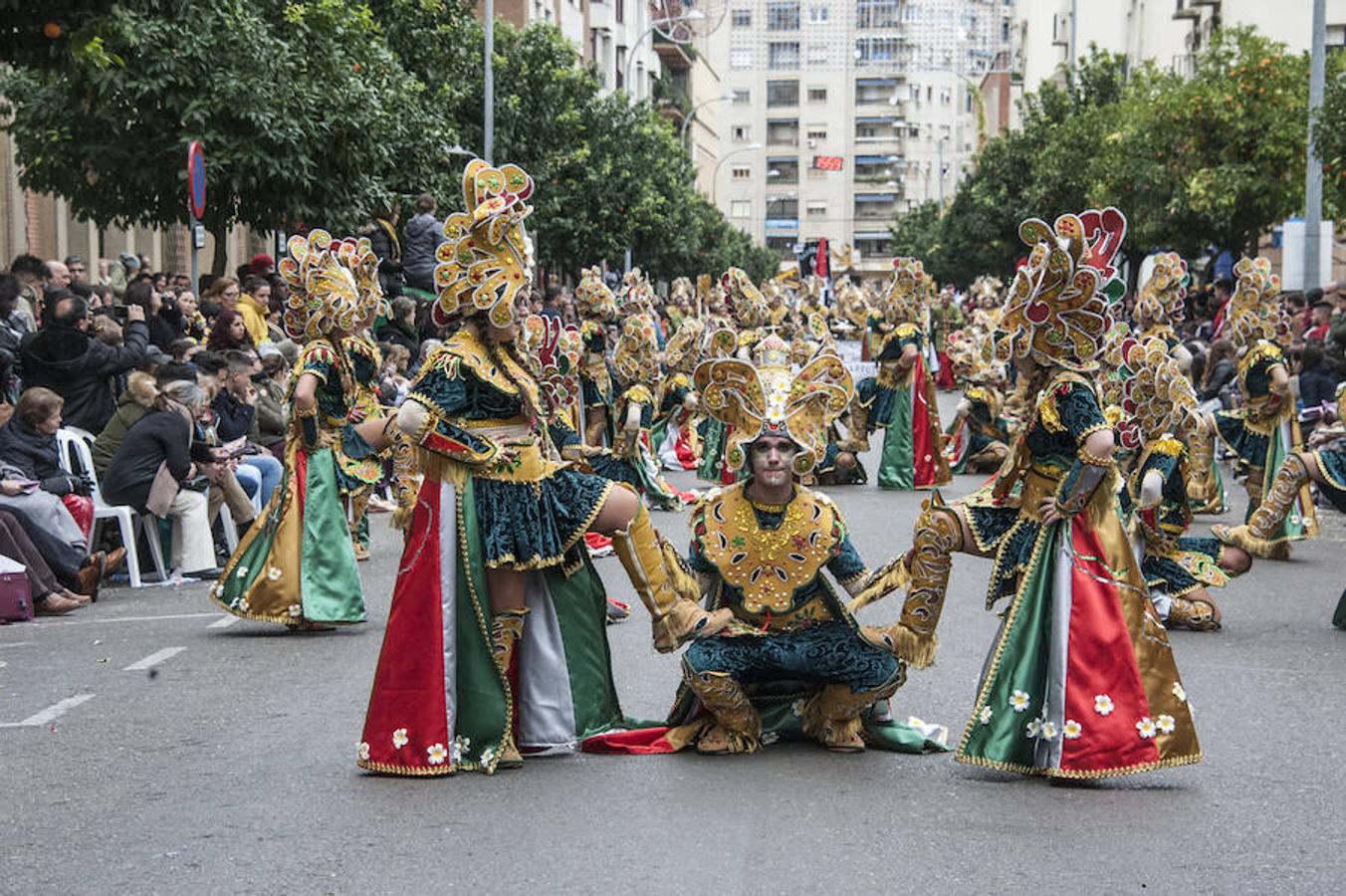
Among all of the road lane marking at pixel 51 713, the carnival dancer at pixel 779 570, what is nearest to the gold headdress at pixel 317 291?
the road lane marking at pixel 51 713

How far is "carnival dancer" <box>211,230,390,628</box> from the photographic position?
37.7 feet

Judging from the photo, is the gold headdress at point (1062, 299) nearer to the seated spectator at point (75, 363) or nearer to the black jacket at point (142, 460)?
the black jacket at point (142, 460)

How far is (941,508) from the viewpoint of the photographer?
7.74m

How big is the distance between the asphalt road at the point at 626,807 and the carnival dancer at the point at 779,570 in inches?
11.3

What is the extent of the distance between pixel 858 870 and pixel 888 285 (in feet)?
52.1

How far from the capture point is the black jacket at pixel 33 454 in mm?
13320

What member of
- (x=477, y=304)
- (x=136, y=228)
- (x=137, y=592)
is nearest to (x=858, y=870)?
(x=477, y=304)

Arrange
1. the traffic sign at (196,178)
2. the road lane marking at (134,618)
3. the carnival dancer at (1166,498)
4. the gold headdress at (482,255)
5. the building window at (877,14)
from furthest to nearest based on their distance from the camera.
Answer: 1. the building window at (877,14)
2. the traffic sign at (196,178)
3. the road lane marking at (134,618)
4. the carnival dancer at (1166,498)
5. the gold headdress at (482,255)

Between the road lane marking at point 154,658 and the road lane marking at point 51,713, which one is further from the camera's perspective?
the road lane marking at point 154,658

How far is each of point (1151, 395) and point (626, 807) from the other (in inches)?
234

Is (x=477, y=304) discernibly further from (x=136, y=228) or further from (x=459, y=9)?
(x=136, y=228)

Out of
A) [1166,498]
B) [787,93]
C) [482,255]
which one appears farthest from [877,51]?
[482,255]

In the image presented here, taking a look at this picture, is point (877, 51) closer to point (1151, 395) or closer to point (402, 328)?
point (402, 328)

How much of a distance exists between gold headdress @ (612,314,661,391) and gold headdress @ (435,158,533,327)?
8.49 metres
